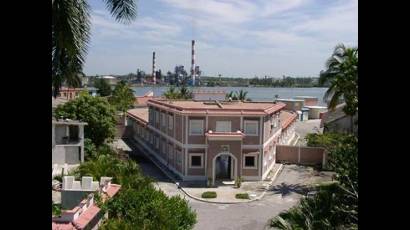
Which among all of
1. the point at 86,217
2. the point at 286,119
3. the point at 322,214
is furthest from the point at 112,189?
the point at 286,119

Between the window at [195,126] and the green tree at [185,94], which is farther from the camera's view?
the green tree at [185,94]

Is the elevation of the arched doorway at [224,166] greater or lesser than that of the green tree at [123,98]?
lesser

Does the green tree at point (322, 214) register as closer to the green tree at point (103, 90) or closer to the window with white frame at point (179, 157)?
the window with white frame at point (179, 157)

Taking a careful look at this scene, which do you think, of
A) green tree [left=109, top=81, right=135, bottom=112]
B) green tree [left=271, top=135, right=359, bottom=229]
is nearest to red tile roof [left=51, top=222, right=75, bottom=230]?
green tree [left=271, top=135, right=359, bottom=229]

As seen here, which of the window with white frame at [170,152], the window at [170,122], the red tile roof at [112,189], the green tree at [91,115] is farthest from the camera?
the green tree at [91,115]

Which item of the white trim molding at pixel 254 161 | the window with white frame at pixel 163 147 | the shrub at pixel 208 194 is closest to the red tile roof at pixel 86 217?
the shrub at pixel 208 194

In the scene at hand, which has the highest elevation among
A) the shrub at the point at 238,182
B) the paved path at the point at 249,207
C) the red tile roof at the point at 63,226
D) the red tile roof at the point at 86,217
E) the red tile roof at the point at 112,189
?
the red tile roof at the point at 112,189
